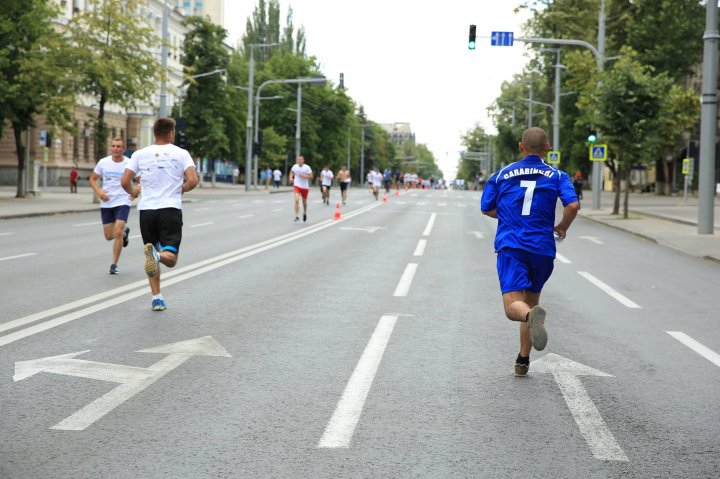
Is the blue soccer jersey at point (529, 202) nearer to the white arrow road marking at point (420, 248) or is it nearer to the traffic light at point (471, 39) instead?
the white arrow road marking at point (420, 248)

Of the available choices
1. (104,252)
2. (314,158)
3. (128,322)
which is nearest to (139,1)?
(104,252)

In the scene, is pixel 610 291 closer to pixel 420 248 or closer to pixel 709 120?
pixel 420 248

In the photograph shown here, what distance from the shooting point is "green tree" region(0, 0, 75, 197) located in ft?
114

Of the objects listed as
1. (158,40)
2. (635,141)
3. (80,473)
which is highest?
(158,40)

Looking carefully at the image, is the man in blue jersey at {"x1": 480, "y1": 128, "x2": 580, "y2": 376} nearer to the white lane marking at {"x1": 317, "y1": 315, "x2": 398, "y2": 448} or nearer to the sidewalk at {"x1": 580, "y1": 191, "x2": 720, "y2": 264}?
the white lane marking at {"x1": 317, "y1": 315, "x2": 398, "y2": 448}

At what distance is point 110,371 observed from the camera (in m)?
6.52

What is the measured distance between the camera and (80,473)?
14.2ft

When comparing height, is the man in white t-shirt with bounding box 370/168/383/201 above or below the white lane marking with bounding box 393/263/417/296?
above

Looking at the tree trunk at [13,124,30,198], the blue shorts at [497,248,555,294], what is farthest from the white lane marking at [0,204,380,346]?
the tree trunk at [13,124,30,198]

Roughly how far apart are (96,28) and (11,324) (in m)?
30.3

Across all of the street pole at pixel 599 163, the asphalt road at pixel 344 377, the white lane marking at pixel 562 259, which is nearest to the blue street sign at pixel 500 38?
the street pole at pixel 599 163

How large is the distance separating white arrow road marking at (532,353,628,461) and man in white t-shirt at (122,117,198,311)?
3812 mm

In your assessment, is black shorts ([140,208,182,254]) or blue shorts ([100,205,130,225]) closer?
black shorts ([140,208,182,254])

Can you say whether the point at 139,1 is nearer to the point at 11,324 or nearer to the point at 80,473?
the point at 11,324
